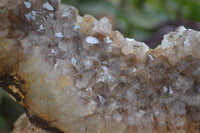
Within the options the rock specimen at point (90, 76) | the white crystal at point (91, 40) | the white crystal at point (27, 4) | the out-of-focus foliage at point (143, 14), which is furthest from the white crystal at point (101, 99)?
the out-of-focus foliage at point (143, 14)

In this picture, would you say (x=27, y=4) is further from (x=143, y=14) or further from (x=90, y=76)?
(x=143, y=14)

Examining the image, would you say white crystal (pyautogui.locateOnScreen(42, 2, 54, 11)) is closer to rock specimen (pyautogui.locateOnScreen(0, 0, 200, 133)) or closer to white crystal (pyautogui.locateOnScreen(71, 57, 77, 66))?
rock specimen (pyautogui.locateOnScreen(0, 0, 200, 133))

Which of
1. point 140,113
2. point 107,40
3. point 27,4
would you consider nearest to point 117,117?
point 140,113

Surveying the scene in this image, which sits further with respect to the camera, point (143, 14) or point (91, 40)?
point (143, 14)

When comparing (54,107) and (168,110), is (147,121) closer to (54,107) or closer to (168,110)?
(168,110)

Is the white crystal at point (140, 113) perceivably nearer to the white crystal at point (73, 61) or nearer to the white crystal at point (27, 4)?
the white crystal at point (73, 61)

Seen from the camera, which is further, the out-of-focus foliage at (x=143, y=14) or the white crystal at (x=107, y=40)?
the out-of-focus foliage at (x=143, y=14)
